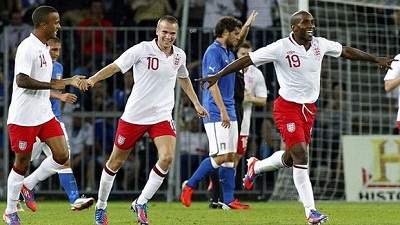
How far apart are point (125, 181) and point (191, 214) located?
4935 mm

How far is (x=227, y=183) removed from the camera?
16.1 metres

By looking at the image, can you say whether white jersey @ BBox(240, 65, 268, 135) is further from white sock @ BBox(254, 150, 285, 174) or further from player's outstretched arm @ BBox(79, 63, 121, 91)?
player's outstretched arm @ BBox(79, 63, 121, 91)

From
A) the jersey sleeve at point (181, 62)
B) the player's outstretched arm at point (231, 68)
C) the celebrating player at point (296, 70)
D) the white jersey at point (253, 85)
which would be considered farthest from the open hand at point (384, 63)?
the white jersey at point (253, 85)

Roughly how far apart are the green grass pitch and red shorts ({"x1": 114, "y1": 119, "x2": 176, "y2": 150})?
4.00ft

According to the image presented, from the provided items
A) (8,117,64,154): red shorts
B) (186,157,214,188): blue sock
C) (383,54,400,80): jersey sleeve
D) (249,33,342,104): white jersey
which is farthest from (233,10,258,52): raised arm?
(8,117,64,154): red shorts

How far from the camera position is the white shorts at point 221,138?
1595cm

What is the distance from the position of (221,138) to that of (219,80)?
82 centimetres

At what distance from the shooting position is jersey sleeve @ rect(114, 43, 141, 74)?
40.0 feet

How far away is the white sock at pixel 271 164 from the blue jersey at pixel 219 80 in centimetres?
106

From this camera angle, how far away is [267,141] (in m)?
19.4

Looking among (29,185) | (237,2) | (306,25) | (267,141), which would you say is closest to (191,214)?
(29,185)

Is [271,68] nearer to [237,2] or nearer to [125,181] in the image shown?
[237,2]

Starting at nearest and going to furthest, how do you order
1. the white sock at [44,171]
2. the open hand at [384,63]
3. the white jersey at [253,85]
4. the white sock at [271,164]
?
the open hand at [384,63], the white sock at [271,164], the white sock at [44,171], the white jersey at [253,85]

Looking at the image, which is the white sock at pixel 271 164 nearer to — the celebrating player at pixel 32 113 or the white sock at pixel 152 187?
the white sock at pixel 152 187
